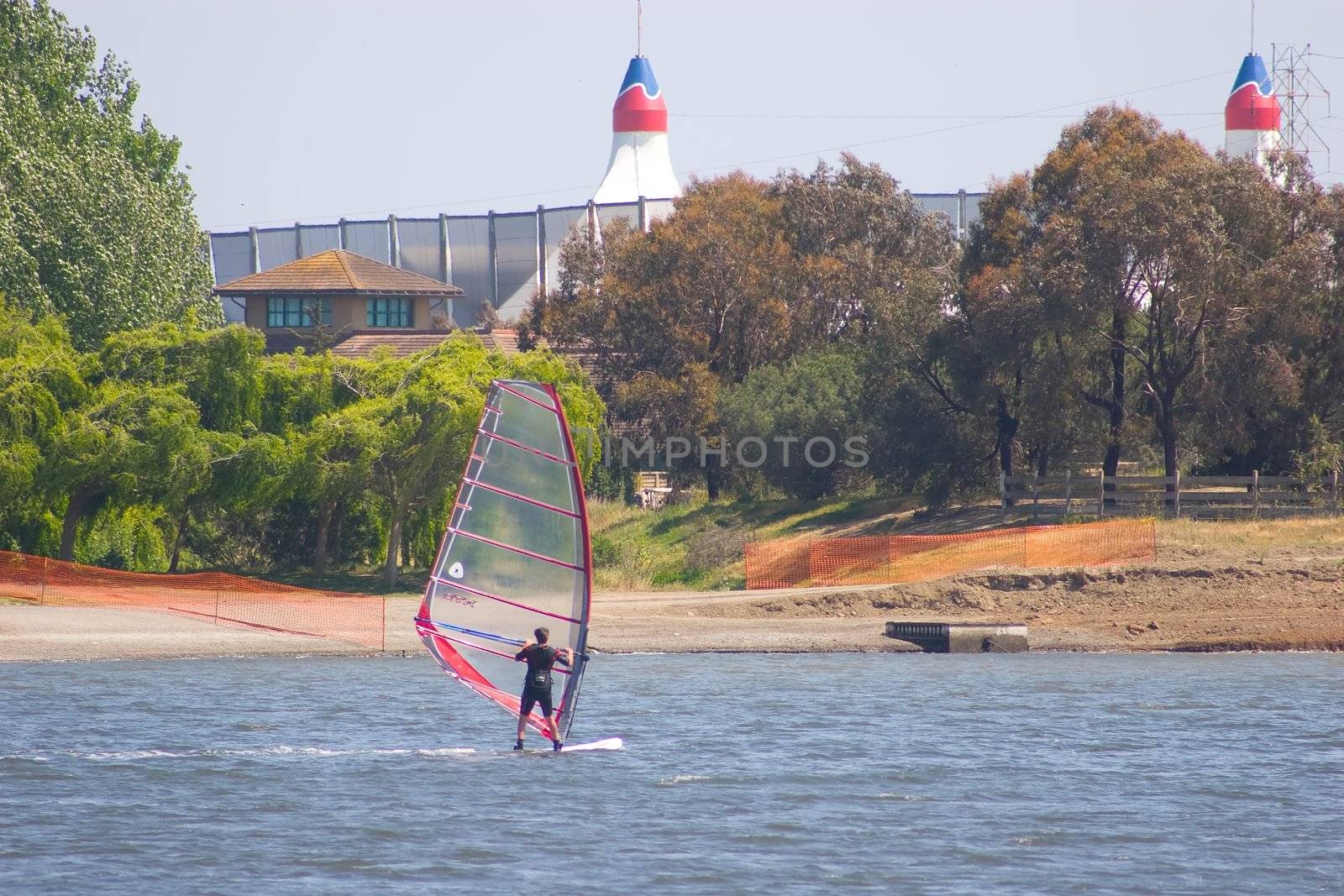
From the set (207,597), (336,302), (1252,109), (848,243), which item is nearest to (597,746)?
(207,597)

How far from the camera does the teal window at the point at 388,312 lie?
6134 centimetres

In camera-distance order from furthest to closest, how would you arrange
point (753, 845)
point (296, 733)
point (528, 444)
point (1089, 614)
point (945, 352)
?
1. point (945, 352)
2. point (1089, 614)
3. point (296, 733)
4. point (528, 444)
5. point (753, 845)

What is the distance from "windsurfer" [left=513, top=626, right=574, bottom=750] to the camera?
1884 cm

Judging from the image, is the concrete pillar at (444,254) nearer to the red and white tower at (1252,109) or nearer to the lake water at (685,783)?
the red and white tower at (1252,109)

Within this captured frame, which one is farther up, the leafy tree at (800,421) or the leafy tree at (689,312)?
the leafy tree at (689,312)

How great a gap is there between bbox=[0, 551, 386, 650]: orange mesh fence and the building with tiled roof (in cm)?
2466

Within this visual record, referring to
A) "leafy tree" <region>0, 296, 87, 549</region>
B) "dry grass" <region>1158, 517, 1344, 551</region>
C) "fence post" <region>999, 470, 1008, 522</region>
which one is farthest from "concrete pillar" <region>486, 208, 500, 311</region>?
"dry grass" <region>1158, 517, 1344, 551</region>

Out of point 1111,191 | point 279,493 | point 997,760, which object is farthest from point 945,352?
point 997,760

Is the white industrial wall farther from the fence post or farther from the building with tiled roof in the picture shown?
the fence post

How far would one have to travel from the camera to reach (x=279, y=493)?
35281mm

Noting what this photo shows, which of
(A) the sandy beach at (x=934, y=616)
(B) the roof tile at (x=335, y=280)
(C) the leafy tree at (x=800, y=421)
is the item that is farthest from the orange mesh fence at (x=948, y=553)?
(B) the roof tile at (x=335, y=280)

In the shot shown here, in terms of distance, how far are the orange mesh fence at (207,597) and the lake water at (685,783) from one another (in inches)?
109

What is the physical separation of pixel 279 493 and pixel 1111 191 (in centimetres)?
1956

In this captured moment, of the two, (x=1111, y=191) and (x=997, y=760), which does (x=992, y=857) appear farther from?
(x=1111, y=191)
